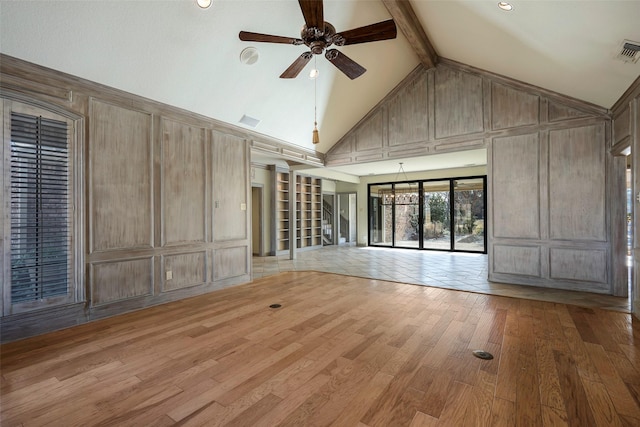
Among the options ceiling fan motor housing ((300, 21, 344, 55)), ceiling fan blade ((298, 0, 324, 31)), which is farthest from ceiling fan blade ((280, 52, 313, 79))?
ceiling fan blade ((298, 0, 324, 31))

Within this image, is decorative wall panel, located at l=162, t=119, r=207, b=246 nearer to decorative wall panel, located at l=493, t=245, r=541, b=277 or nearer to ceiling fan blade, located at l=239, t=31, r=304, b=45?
ceiling fan blade, located at l=239, t=31, r=304, b=45

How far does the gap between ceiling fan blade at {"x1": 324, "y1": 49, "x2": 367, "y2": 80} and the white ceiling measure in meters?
1.01

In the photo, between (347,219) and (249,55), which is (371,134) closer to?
(249,55)

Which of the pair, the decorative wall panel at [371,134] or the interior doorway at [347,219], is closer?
the decorative wall panel at [371,134]

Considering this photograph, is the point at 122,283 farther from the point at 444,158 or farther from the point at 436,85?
the point at 444,158

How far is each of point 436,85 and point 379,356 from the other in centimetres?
519

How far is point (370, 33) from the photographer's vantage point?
2.94m

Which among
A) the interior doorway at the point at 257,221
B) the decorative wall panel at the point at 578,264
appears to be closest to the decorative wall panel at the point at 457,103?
the decorative wall panel at the point at 578,264

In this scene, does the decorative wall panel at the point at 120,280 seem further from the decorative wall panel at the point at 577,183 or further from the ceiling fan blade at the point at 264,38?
the decorative wall panel at the point at 577,183

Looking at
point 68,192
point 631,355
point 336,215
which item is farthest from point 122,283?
point 336,215

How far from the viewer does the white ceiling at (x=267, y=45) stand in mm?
2727

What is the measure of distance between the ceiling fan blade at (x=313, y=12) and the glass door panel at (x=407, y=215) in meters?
7.83

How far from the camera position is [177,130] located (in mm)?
4164

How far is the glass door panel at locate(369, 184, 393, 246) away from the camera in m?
10.4
